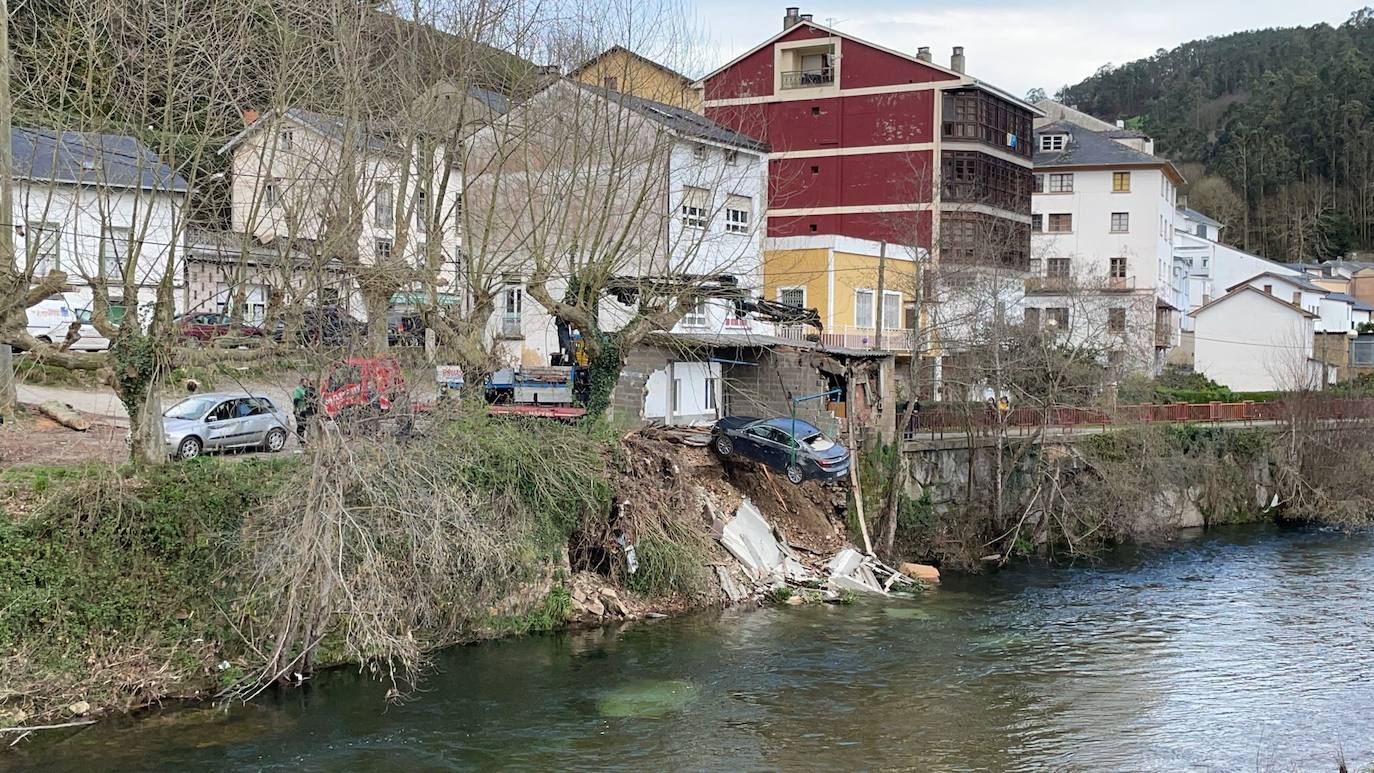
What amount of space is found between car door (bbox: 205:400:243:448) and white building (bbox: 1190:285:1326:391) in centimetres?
5265

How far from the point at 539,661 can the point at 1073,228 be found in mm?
53373

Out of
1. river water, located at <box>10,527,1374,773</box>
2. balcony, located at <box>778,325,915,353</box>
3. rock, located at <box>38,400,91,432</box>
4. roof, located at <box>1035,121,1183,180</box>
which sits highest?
roof, located at <box>1035,121,1183,180</box>

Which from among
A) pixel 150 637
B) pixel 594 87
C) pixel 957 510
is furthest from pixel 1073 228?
pixel 150 637

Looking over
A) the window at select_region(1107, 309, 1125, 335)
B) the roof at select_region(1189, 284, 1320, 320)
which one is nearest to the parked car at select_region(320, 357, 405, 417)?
the window at select_region(1107, 309, 1125, 335)

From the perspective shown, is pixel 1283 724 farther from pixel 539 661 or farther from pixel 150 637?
pixel 150 637

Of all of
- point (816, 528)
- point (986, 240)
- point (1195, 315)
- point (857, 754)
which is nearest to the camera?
point (857, 754)

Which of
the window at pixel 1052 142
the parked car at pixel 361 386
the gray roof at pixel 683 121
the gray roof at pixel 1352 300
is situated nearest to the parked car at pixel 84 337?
the parked car at pixel 361 386

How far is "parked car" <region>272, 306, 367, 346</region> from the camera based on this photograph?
2072 centimetres

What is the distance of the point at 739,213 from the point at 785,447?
54.6 feet

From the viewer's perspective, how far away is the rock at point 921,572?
99.4 ft

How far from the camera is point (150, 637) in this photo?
61.3ft

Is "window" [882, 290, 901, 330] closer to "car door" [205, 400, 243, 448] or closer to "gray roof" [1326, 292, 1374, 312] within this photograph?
"car door" [205, 400, 243, 448]

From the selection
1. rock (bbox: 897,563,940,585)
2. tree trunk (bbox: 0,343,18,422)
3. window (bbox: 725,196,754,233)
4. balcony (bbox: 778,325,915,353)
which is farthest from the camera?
window (bbox: 725,196,754,233)

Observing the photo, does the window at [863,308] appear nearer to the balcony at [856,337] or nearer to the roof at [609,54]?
the balcony at [856,337]
